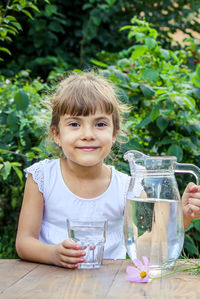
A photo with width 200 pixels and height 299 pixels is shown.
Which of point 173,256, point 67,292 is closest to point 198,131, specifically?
point 173,256

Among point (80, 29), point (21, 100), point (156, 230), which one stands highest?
point (80, 29)

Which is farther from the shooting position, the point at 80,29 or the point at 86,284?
the point at 80,29

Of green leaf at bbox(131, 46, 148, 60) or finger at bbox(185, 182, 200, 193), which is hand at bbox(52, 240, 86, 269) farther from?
green leaf at bbox(131, 46, 148, 60)

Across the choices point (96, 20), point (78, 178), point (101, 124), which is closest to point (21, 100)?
point (78, 178)

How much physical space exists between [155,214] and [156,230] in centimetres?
4

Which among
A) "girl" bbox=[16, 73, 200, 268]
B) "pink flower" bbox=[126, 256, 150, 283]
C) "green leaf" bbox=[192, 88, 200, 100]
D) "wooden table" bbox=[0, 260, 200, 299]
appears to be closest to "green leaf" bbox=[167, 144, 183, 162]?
"green leaf" bbox=[192, 88, 200, 100]

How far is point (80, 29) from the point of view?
452 cm

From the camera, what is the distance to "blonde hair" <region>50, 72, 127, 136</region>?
1.56 metres

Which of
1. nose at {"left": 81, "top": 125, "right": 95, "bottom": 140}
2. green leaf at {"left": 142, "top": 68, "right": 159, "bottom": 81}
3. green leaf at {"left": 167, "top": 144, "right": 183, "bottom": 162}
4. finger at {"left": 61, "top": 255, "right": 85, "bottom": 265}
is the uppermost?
green leaf at {"left": 142, "top": 68, "right": 159, "bottom": 81}

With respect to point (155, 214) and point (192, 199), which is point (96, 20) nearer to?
point (192, 199)

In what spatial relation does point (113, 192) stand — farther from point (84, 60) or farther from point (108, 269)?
point (84, 60)

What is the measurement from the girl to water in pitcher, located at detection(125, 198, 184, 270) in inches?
Result: 11.7

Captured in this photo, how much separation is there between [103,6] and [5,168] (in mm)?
2534

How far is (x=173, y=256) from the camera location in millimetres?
1104
